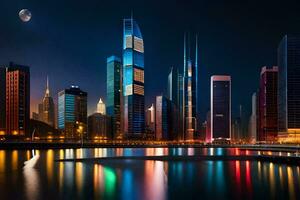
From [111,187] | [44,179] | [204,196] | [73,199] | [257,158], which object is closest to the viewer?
[73,199]

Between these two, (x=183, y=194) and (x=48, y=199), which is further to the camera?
(x=183, y=194)

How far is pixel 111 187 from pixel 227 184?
11506mm

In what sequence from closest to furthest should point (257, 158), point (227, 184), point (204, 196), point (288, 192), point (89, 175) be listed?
point (204, 196), point (288, 192), point (227, 184), point (89, 175), point (257, 158)

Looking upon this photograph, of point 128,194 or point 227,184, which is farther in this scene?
point 227,184

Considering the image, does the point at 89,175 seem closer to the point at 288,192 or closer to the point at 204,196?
the point at 204,196

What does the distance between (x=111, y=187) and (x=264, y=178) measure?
18053mm

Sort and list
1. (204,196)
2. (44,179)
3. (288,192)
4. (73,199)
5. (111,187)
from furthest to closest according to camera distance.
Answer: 1. (44,179)
2. (111,187)
3. (288,192)
4. (204,196)
5. (73,199)

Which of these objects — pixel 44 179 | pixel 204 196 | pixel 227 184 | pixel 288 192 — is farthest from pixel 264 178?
pixel 44 179

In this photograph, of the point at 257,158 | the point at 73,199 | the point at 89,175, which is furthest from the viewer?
the point at 257,158

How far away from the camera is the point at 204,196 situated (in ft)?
99.4

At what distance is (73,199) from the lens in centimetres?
2812

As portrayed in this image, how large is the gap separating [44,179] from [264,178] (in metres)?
24.0

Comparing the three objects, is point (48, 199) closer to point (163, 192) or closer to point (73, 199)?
point (73, 199)

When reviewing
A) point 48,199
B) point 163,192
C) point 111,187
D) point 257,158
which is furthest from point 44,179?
point 257,158
